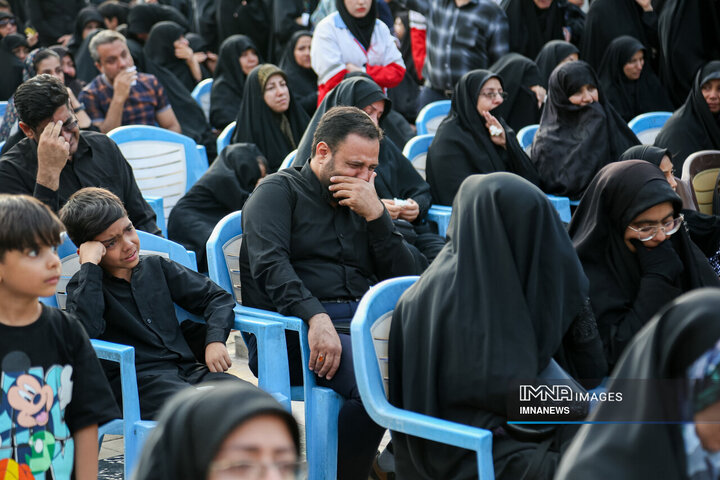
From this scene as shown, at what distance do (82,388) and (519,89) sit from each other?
4.62 metres

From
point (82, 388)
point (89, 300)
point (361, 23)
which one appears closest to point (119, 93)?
point (361, 23)

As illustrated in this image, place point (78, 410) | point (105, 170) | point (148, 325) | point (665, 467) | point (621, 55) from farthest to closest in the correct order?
1. point (621, 55)
2. point (105, 170)
3. point (148, 325)
4. point (78, 410)
5. point (665, 467)

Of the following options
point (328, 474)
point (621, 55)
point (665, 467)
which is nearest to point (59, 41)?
point (621, 55)

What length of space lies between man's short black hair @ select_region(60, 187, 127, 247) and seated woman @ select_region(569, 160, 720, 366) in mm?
1462

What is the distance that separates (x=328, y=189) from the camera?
3.29 meters

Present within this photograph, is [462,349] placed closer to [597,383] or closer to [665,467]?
[597,383]

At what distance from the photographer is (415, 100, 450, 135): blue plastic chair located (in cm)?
598

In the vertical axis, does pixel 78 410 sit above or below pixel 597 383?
above

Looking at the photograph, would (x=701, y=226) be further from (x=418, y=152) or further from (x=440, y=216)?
(x=418, y=152)

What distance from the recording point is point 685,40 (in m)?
6.86

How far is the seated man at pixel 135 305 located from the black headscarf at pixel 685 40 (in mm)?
4989

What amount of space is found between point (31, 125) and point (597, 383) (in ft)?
7.60

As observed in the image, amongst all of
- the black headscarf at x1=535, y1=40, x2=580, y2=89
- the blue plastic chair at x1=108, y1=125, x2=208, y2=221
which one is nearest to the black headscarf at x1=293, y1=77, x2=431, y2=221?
the blue plastic chair at x1=108, y1=125, x2=208, y2=221

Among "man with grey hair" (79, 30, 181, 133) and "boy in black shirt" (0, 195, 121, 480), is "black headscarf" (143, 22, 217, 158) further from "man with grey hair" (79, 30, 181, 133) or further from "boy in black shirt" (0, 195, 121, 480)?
"boy in black shirt" (0, 195, 121, 480)
